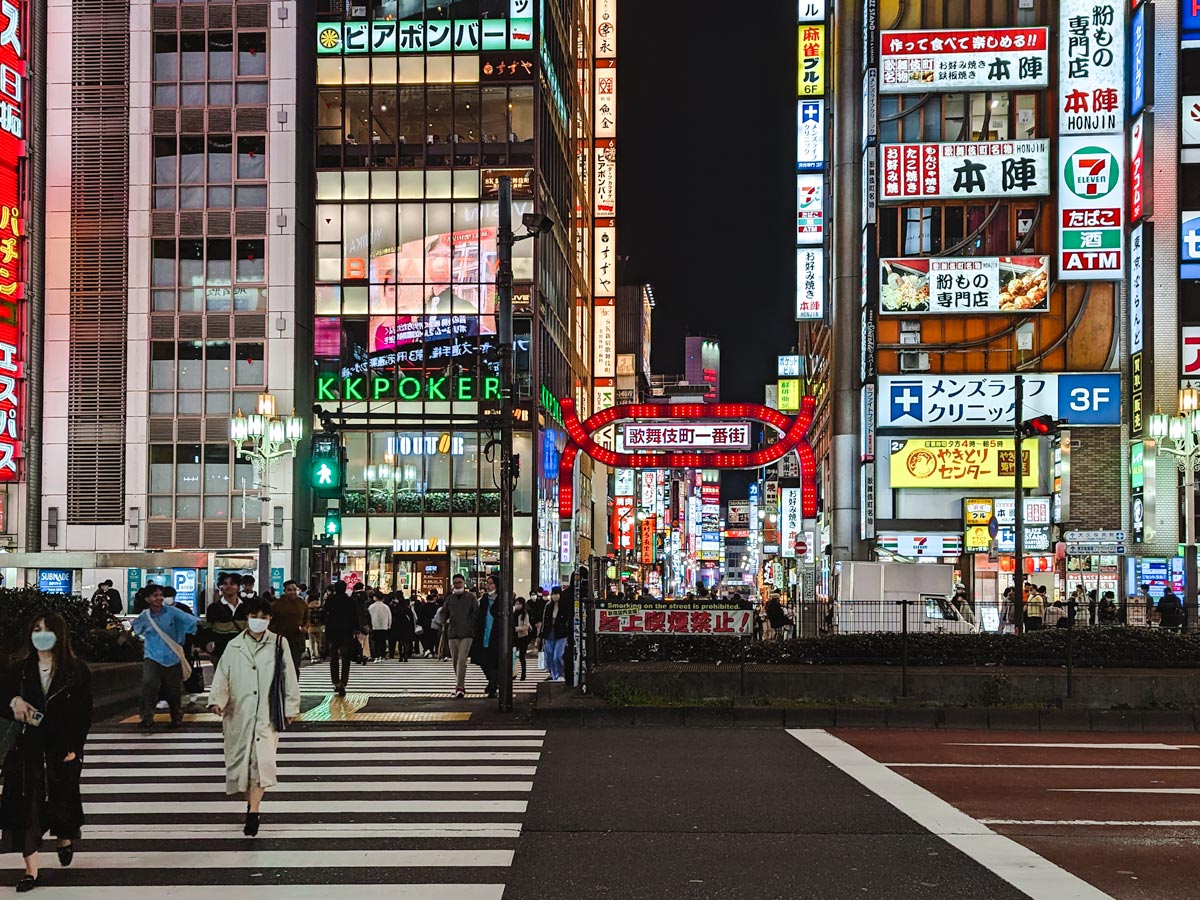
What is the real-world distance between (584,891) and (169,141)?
49.1 meters

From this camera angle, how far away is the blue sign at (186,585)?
4128cm

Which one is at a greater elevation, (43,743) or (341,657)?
(43,743)

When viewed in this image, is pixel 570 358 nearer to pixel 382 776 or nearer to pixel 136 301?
pixel 136 301

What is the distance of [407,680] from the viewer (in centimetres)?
2656

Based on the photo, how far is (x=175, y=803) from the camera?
12102 millimetres

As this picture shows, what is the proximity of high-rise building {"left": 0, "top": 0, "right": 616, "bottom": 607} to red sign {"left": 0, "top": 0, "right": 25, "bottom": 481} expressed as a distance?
10719 millimetres

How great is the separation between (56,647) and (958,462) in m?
42.0

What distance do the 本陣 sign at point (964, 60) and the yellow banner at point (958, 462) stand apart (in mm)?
12372

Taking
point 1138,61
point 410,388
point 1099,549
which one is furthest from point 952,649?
point 410,388

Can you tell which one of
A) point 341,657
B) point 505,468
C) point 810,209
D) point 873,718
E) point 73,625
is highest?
point 810,209

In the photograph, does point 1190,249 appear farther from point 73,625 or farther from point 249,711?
point 249,711

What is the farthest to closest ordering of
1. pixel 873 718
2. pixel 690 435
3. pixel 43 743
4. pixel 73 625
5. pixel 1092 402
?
1. pixel 1092 402
2. pixel 690 435
3. pixel 73 625
4. pixel 873 718
5. pixel 43 743

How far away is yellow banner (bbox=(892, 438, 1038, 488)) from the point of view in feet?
156

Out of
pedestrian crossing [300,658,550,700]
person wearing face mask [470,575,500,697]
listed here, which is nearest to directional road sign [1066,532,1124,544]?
pedestrian crossing [300,658,550,700]
